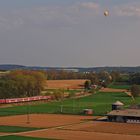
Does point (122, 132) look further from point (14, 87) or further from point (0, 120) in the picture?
point (14, 87)

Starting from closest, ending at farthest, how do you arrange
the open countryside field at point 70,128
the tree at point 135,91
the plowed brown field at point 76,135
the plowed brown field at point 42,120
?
the plowed brown field at point 76,135 < the open countryside field at point 70,128 < the plowed brown field at point 42,120 < the tree at point 135,91

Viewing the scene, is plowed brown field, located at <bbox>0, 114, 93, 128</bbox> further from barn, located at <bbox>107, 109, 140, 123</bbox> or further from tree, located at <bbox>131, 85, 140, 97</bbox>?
tree, located at <bbox>131, 85, 140, 97</bbox>

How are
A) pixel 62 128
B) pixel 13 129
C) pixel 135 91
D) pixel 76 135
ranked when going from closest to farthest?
pixel 76 135
pixel 13 129
pixel 62 128
pixel 135 91

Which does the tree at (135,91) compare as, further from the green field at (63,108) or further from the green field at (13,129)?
the green field at (13,129)

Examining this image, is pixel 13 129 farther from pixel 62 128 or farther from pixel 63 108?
pixel 63 108

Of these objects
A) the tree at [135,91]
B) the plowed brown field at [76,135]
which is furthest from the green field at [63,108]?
the plowed brown field at [76,135]

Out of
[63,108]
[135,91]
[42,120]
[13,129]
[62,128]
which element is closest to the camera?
[13,129]

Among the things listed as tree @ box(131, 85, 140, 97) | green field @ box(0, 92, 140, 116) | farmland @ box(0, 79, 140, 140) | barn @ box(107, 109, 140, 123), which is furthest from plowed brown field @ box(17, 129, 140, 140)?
tree @ box(131, 85, 140, 97)

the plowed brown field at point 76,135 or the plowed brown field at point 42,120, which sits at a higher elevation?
the plowed brown field at point 42,120

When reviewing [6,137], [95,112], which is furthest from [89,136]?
[95,112]

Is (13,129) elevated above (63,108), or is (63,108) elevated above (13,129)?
(63,108)

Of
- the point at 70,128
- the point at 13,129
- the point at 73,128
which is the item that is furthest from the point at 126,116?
the point at 13,129
